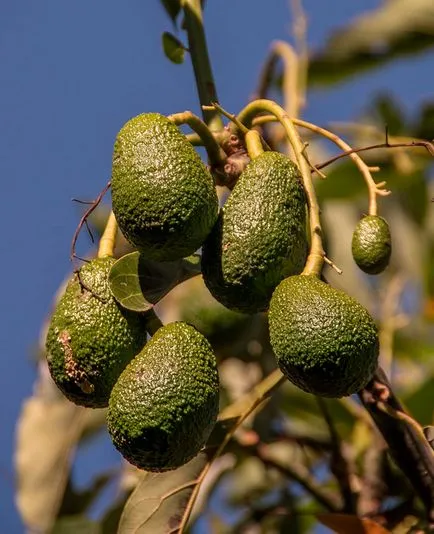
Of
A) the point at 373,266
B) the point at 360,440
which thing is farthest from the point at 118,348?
the point at 360,440

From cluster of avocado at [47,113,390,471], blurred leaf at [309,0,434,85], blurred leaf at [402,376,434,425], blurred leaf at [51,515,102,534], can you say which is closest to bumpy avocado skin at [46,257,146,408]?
cluster of avocado at [47,113,390,471]

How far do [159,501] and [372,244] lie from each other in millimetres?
518

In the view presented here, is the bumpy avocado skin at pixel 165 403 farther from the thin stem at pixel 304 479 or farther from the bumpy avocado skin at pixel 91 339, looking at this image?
the thin stem at pixel 304 479

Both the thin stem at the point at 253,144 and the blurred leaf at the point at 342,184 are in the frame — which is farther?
the blurred leaf at the point at 342,184

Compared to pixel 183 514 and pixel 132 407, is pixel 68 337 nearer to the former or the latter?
pixel 132 407

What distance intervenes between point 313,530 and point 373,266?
3.84 feet

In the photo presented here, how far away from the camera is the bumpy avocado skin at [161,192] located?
4.36 feet

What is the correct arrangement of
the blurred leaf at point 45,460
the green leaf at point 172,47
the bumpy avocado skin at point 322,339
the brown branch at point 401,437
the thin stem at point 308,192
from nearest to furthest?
the bumpy avocado skin at point 322,339
the thin stem at point 308,192
the brown branch at point 401,437
the green leaf at point 172,47
the blurred leaf at point 45,460

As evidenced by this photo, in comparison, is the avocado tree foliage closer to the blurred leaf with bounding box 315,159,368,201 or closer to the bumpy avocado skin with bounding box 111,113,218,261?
the bumpy avocado skin with bounding box 111,113,218,261

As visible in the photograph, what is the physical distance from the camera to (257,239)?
4.39 ft

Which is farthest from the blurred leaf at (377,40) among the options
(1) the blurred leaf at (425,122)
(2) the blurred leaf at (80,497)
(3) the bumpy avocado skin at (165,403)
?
(3) the bumpy avocado skin at (165,403)

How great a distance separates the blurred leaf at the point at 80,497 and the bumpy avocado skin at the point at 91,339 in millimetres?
810

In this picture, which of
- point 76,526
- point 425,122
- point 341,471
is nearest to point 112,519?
point 76,526

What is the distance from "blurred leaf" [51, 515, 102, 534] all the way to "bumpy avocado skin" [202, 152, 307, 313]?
0.78 metres
